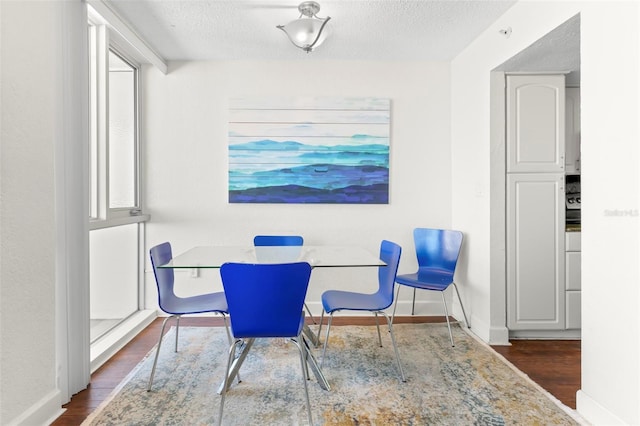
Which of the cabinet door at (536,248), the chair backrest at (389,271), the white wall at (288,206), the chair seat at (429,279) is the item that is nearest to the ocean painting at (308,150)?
the white wall at (288,206)

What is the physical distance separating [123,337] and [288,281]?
1915 mm

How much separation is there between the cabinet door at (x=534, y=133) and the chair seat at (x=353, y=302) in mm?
1569

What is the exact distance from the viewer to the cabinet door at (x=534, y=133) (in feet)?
9.64

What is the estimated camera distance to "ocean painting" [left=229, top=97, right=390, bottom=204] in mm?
3580

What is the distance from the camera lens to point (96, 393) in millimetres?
2186

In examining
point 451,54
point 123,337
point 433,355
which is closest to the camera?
point 433,355

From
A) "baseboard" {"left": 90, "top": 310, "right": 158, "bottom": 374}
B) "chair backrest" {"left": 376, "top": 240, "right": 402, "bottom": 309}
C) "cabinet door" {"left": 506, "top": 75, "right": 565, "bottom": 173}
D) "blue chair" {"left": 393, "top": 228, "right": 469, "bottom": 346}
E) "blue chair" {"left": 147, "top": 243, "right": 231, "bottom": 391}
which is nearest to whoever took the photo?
"blue chair" {"left": 147, "top": 243, "right": 231, "bottom": 391}


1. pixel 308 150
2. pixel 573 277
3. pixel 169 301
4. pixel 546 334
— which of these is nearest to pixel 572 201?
pixel 573 277

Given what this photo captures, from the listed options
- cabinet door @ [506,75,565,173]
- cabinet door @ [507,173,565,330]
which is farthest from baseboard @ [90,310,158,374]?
cabinet door @ [506,75,565,173]

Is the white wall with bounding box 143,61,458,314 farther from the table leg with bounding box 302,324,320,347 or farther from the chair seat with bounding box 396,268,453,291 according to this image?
the table leg with bounding box 302,324,320,347

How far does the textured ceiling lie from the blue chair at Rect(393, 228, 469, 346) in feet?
5.67

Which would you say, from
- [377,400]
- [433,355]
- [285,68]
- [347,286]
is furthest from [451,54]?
[377,400]

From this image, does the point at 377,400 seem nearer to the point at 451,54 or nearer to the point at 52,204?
the point at 52,204

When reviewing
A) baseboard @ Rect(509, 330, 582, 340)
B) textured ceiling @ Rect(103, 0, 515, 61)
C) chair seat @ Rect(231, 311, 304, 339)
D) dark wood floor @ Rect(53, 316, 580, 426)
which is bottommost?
dark wood floor @ Rect(53, 316, 580, 426)
